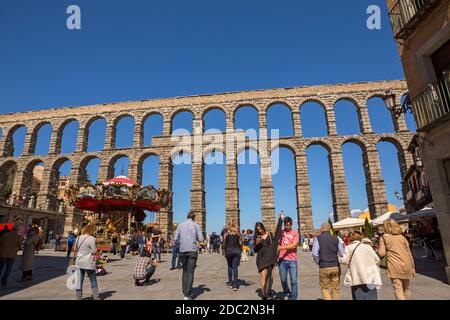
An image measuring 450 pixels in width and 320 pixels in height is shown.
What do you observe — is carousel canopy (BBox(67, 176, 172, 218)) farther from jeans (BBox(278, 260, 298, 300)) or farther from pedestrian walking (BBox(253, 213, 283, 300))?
jeans (BBox(278, 260, 298, 300))

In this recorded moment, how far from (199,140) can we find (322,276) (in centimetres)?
2451

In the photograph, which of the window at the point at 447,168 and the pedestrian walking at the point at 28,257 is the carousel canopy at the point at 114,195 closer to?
the pedestrian walking at the point at 28,257

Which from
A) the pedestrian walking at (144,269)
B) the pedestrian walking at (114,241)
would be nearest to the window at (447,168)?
the pedestrian walking at (144,269)

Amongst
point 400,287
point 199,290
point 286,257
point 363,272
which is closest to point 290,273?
point 286,257

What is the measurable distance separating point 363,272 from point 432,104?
18.1 ft

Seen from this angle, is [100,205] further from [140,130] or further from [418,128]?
[418,128]

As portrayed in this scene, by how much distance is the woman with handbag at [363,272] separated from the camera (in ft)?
13.3

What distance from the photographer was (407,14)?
26.0ft

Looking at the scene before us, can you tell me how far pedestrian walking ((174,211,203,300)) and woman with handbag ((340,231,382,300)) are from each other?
2990mm

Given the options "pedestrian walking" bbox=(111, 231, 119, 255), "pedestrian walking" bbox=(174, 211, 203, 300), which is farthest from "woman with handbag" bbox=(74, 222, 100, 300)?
"pedestrian walking" bbox=(111, 231, 119, 255)

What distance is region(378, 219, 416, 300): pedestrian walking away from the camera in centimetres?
440

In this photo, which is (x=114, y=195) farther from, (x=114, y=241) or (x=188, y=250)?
(x=188, y=250)

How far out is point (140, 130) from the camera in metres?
29.9
